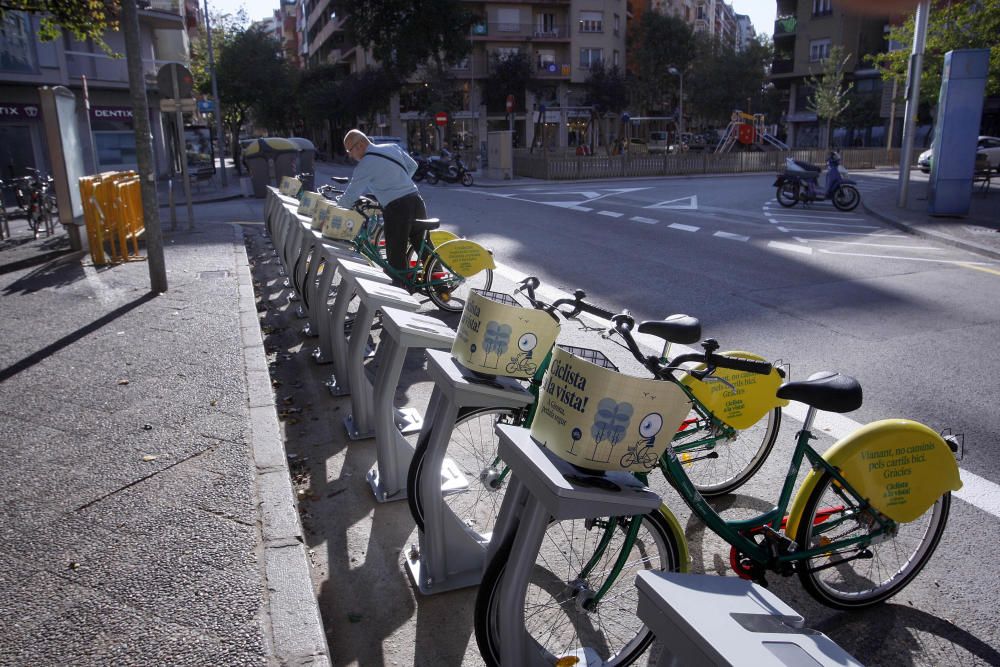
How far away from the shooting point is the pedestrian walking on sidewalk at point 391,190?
738 centimetres

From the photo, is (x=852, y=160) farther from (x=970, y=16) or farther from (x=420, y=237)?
(x=420, y=237)

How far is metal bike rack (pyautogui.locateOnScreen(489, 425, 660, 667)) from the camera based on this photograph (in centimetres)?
221

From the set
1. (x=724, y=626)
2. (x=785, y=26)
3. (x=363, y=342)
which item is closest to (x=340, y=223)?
(x=363, y=342)

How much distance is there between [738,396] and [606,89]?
198ft

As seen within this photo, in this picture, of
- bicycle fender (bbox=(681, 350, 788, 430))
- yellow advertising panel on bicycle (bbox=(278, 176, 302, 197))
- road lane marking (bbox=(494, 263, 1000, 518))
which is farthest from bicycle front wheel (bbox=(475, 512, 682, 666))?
yellow advertising panel on bicycle (bbox=(278, 176, 302, 197))

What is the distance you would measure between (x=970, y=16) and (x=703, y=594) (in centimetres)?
2299

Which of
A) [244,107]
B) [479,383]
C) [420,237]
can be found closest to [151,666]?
[479,383]

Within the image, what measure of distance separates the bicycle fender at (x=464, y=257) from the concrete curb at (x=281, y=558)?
280 cm

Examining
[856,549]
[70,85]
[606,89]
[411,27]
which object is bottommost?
[856,549]

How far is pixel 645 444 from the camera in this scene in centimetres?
230

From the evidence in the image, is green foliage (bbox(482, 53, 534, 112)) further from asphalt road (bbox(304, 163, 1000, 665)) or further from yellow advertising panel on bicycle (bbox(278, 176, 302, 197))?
yellow advertising panel on bicycle (bbox(278, 176, 302, 197))

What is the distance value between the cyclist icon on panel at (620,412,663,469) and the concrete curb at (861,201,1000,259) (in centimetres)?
1110

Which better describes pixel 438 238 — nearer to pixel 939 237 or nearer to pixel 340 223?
pixel 340 223

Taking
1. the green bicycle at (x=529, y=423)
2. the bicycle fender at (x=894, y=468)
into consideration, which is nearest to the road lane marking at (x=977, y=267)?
the green bicycle at (x=529, y=423)
